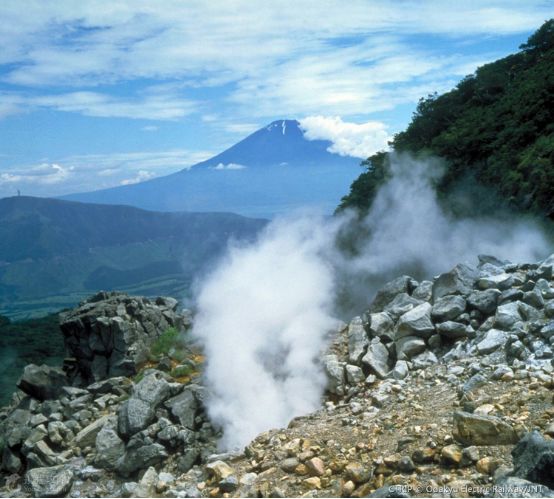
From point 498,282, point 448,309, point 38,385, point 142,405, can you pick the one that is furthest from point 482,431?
point 38,385

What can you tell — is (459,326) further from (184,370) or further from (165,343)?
(165,343)

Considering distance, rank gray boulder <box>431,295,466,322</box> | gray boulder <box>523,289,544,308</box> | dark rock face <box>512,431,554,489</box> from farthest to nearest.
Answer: gray boulder <box>431,295,466,322</box> < gray boulder <box>523,289,544,308</box> < dark rock face <box>512,431,554,489</box>

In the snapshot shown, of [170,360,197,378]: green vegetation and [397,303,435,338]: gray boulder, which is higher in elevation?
[397,303,435,338]: gray boulder

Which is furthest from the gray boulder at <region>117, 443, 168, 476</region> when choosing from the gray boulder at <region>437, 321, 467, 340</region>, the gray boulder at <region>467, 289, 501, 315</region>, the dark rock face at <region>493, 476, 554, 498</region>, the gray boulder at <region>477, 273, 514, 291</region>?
the gray boulder at <region>477, 273, 514, 291</region>

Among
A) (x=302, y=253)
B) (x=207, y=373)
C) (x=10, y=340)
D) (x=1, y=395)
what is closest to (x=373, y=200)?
(x=302, y=253)

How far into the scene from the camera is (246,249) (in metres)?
18.8

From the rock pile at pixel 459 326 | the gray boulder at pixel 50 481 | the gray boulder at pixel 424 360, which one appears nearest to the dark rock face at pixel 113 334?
the gray boulder at pixel 50 481

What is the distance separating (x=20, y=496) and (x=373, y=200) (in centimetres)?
2349

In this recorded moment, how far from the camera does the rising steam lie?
36.7 ft

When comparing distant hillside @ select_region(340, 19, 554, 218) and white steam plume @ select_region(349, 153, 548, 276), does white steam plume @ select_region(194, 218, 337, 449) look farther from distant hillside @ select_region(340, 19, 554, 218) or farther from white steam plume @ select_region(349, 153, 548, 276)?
distant hillside @ select_region(340, 19, 554, 218)

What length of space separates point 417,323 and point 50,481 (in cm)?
857

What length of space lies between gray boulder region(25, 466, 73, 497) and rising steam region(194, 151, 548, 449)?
320 centimetres

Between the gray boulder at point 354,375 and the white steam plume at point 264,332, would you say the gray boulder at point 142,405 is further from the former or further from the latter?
the gray boulder at point 354,375

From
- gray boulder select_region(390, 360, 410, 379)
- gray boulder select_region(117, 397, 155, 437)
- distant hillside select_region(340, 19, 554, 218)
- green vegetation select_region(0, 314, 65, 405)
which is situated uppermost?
distant hillside select_region(340, 19, 554, 218)
